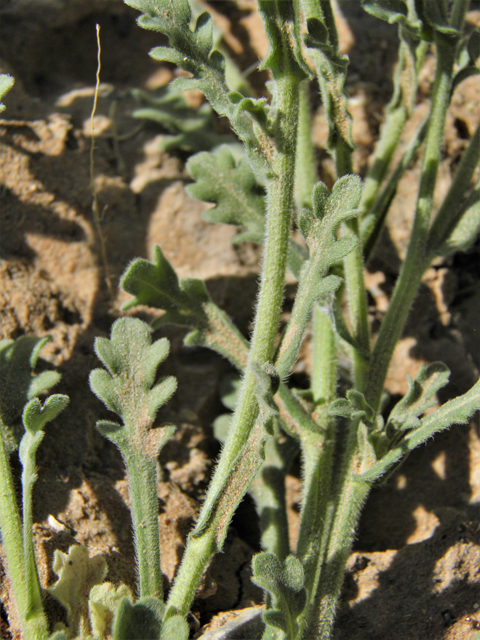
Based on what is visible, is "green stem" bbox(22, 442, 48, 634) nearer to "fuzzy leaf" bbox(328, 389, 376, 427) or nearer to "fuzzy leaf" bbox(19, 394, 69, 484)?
"fuzzy leaf" bbox(19, 394, 69, 484)

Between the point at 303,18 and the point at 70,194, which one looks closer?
the point at 303,18

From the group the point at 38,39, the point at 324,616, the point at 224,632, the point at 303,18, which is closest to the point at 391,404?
the point at 324,616

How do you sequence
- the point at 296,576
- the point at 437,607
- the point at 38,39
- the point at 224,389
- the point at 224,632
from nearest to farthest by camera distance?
the point at 296,576 → the point at 224,632 → the point at 437,607 → the point at 224,389 → the point at 38,39

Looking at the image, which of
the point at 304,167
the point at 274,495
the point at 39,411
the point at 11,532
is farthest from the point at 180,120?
the point at 11,532

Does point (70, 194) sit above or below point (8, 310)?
above

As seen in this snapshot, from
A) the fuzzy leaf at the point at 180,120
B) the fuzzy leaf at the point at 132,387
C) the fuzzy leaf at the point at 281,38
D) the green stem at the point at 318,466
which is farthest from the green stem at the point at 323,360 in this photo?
the fuzzy leaf at the point at 180,120

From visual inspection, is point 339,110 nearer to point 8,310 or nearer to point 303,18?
point 303,18

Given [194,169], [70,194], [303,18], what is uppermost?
[303,18]

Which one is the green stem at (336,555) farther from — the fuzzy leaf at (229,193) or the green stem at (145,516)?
the fuzzy leaf at (229,193)
